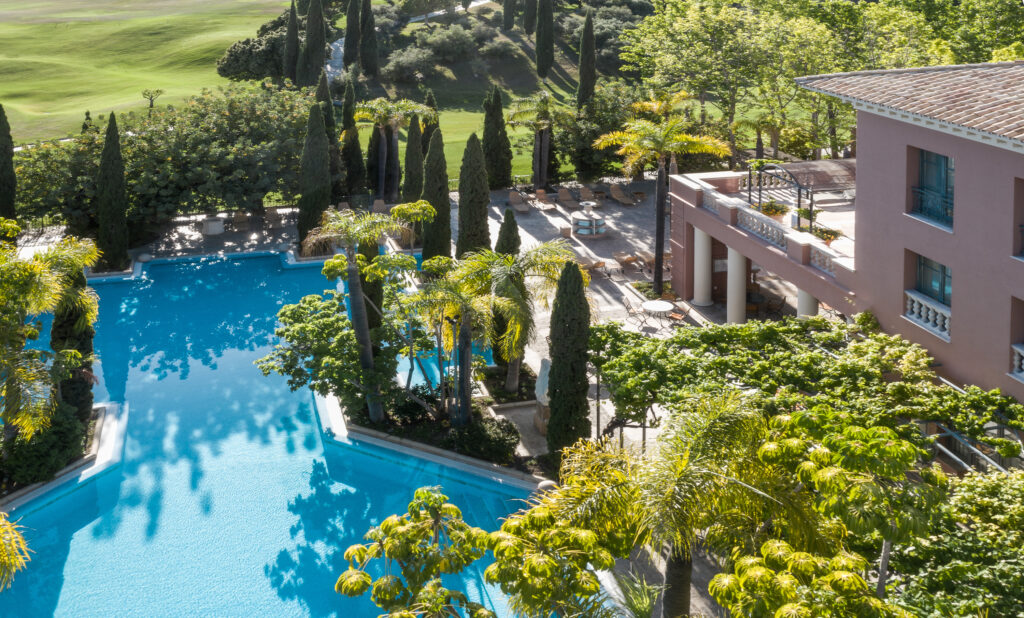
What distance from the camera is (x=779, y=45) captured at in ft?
141

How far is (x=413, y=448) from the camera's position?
2181 cm

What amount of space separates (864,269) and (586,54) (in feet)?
103

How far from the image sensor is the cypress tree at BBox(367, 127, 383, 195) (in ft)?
146

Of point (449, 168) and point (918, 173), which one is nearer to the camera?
point (918, 173)

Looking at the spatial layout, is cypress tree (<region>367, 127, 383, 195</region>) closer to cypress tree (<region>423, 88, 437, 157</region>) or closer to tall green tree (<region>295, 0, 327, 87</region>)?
cypress tree (<region>423, 88, 437, 157</region>)

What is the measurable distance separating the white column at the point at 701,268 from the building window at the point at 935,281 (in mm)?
9520

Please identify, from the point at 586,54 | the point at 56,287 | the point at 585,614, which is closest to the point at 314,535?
the point at 56,287

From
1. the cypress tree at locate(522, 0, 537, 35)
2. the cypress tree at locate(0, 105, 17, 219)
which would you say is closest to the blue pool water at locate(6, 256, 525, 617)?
the cypress tree at locate(0, 105, 17, 219)

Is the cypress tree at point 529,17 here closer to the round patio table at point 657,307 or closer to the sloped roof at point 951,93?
the round patio table at point 657,307


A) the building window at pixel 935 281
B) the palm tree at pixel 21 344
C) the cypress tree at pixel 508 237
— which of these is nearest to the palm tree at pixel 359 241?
the cypress tree at pixel 508 237

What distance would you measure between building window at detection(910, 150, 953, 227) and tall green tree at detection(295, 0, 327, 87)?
48027 millimetres

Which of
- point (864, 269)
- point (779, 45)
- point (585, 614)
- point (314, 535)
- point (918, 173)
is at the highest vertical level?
point (779, 45)

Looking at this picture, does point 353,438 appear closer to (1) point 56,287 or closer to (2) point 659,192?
(1) point 56,287

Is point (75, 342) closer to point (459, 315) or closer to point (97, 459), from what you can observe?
point (97, 459)
